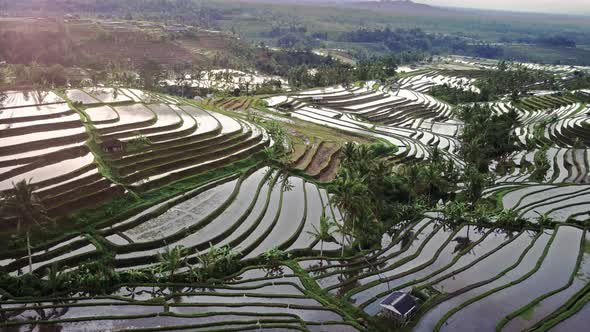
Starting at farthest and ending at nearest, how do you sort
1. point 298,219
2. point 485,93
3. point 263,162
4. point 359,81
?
point 359,81
point 485,93
point 263,162
point 298,219

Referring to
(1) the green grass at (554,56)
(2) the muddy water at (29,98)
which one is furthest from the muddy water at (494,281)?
(1) the green grass at (554,56)

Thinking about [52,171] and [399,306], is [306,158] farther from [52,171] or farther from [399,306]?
[399,306]

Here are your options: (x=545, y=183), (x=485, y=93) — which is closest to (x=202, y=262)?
(x=545, y=183)

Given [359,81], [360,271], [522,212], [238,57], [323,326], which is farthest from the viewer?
[238,57]

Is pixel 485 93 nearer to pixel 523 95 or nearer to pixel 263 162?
pixel 523 95

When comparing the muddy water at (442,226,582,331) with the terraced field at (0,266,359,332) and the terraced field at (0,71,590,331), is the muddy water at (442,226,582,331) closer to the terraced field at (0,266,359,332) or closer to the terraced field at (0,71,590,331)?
the terraced field at (0,71,590,331)

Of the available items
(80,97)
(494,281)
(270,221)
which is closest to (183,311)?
(270,221)

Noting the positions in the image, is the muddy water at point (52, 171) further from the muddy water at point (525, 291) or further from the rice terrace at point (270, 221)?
the muddy water at point (525, 291)
